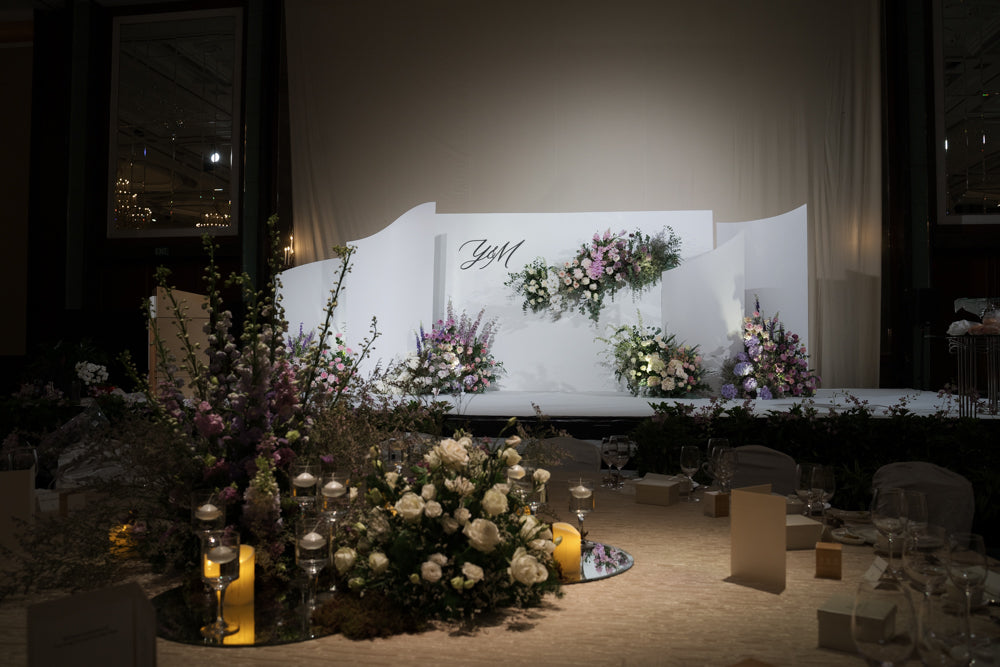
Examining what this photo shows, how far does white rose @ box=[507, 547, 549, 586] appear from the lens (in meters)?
1.36

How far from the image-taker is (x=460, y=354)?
23.8 feet

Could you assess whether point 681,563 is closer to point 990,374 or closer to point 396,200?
point 990,374

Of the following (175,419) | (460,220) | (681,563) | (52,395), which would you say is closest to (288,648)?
(175,419)

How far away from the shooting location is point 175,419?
1.59m

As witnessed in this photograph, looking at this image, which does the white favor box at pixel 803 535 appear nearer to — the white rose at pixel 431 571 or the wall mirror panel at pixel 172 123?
the white rose at pixel 431 571

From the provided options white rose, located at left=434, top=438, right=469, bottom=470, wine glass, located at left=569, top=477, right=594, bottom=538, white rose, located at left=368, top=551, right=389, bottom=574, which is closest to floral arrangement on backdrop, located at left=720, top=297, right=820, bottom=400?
wine glass, located at left=569, top=477, right=594, bottom=538

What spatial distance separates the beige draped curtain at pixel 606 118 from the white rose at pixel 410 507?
6414 millimetres

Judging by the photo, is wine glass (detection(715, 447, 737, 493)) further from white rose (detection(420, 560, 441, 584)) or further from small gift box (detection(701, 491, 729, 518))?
white rose (detection(420, 560, 441, 584))

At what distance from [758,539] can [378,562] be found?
800mm

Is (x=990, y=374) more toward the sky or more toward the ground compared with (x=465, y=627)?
more toward the sky

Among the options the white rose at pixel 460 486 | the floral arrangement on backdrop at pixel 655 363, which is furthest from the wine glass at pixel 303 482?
the floral arrangement on backdrop at pixel 655 363

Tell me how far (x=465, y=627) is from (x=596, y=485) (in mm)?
1488

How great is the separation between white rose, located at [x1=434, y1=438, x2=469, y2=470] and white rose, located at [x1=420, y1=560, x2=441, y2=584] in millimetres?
191

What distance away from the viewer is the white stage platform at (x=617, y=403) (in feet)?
18.2
